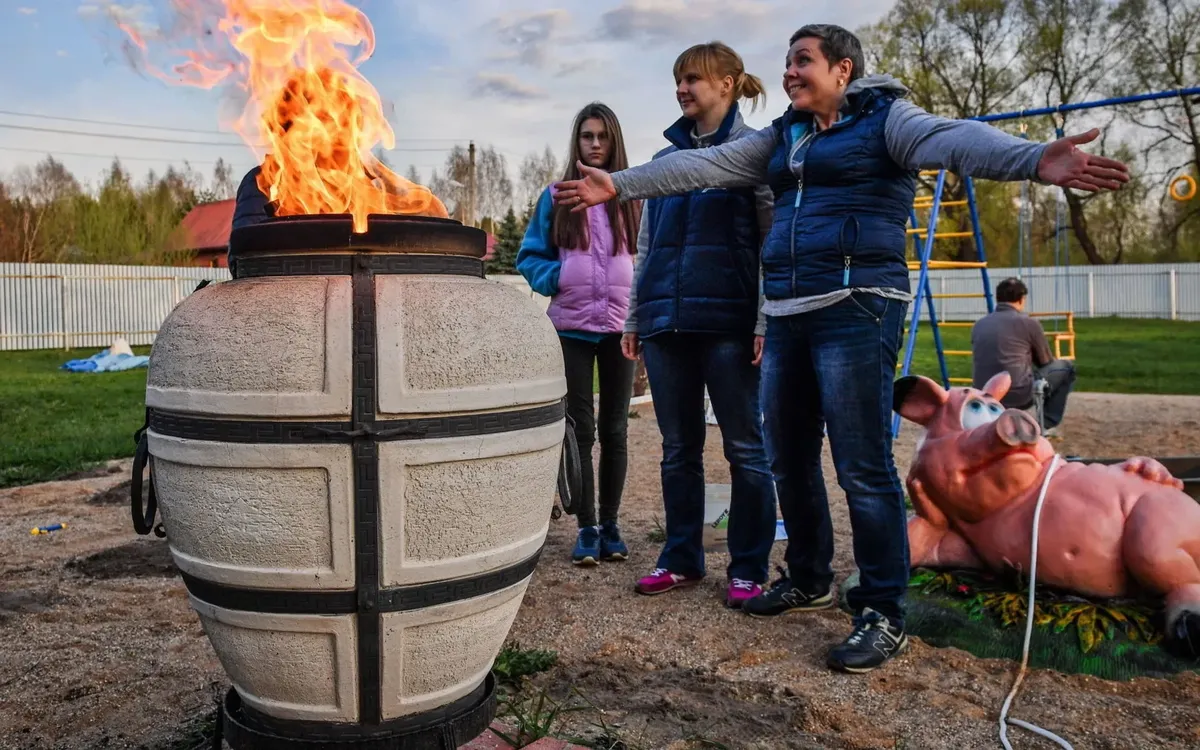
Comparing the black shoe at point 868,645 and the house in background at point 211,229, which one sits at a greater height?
the house in background at point 211,229

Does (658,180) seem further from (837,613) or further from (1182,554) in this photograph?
(1182,554)

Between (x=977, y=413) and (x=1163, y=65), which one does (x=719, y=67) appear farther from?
(x=1163, y=65)

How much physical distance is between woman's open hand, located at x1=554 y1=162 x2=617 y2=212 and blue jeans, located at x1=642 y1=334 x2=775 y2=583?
0.72 metres

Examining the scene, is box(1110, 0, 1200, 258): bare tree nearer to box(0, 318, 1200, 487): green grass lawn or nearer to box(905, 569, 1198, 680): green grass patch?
box(0, 318, 1200, 487): green grass lawn

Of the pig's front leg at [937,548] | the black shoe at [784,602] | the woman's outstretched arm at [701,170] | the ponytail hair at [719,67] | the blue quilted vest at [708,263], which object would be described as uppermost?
the ponytail hair at [719,67]

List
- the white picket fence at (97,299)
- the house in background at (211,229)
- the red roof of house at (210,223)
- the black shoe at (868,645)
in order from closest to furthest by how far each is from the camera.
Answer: the black shoe at (868,645) < the white picket fence at (97,299) < the house in background at (211,229) < the red roof of house at (210,223)

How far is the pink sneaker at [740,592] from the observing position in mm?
3670

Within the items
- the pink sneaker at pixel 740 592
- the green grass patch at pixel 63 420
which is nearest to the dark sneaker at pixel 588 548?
the pink sneaker at pixel 740 592

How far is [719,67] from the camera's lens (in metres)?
3.74

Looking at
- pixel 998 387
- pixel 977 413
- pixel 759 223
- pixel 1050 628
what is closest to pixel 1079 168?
pixel 759 223

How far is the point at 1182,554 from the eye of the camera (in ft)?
10.3

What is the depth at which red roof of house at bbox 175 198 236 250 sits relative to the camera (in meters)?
40.8

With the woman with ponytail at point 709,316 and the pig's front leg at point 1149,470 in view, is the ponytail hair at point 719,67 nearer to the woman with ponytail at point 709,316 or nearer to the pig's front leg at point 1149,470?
the woman with ponytail at point 709,316

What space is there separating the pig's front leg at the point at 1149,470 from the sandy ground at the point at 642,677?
74 cm
